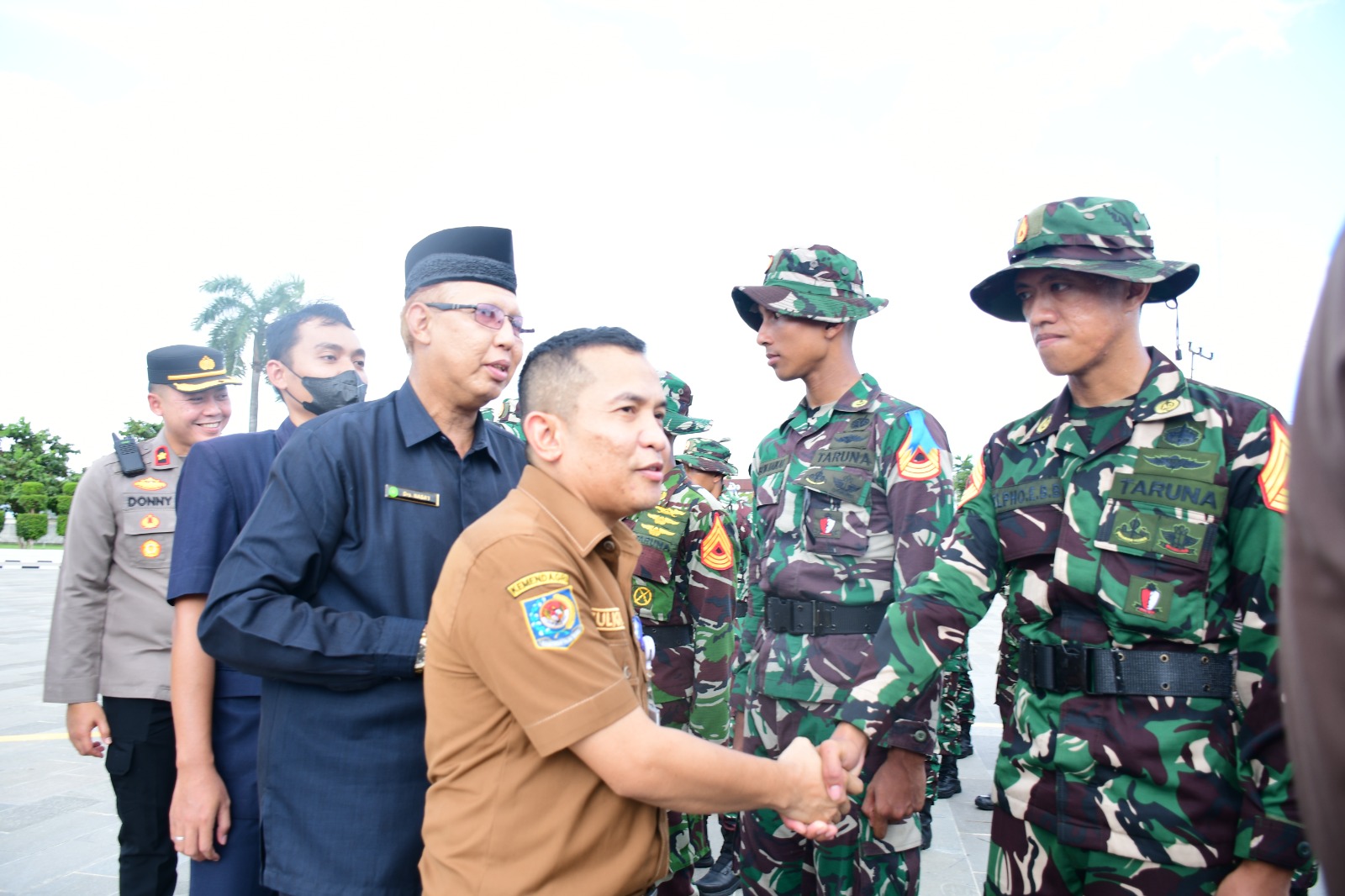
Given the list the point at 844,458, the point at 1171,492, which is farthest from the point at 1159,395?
the point at 844,458

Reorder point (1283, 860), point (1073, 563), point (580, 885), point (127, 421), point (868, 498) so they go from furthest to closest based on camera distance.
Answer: point (127, 421) → point (868, 498) → point (1073, 563) → point (1283, 860) → point (580, 885)

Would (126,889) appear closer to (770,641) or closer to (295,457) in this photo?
(295,457)

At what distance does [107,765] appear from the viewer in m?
3.37

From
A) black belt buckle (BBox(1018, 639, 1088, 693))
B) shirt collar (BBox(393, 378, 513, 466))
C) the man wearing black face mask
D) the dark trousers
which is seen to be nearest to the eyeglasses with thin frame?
shirt collar (BBox(393, 378, 513, 466))

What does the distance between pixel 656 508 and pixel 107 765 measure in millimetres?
2765

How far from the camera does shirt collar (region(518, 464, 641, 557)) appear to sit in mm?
1910

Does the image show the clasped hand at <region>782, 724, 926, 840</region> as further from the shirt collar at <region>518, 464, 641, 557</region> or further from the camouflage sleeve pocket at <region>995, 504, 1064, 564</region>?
the shirt collar at <region>518, 464, 641, 557</region>

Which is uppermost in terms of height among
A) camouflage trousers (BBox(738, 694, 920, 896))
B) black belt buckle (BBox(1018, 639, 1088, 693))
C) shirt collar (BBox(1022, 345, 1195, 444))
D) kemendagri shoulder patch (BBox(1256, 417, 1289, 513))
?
shirt collar (BBox(1022, 345, 1195, 444))

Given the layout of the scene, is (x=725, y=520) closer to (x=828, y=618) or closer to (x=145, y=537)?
(x=828, y=618)

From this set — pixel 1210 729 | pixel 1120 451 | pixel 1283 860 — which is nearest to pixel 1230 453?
pixel 1120 451

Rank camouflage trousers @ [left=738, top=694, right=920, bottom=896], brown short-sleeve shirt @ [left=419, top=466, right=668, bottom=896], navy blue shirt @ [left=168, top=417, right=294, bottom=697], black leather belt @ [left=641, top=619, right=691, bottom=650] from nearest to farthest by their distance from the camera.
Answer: brown short-sleeve shirt @ [left=419, top=466, right=668, bottom=896], navy blue shirt @ [left=168, top=417, right=294, bottom=697], camouflage trousers @ [left=738, top=694, right=920, bottom=896], black leather belt @ [left=641, top=619, right=691, bottom=650]

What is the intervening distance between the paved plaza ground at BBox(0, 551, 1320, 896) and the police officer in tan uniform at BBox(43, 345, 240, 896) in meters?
1.16

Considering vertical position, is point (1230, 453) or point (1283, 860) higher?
point (1230, 453)

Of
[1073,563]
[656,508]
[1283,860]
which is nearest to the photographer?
[1283,860]
